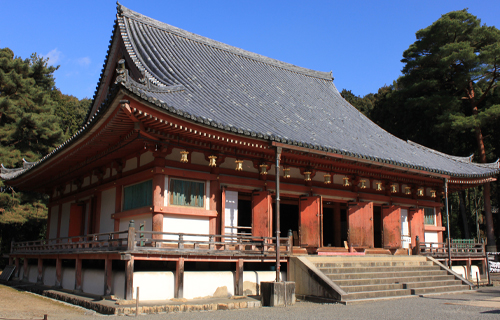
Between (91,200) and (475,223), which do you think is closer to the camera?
(91,200)

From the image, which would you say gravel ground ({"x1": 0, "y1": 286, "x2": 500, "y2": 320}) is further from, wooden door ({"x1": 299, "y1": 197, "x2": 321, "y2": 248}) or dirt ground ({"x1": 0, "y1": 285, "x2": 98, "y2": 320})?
wooden door ({"x1": 299, "y1": 197, "x2": 321, "y2": 248})

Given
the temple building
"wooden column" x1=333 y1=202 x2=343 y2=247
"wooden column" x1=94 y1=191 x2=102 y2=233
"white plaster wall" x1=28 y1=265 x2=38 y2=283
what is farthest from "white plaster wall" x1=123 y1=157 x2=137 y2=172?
"wooden column" x1=333 y1=202 x2=343 y2=247

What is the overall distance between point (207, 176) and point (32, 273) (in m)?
11.4

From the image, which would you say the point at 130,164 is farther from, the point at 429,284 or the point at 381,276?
the point at 429,284

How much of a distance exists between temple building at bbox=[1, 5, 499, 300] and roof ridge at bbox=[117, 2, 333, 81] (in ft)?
0.30

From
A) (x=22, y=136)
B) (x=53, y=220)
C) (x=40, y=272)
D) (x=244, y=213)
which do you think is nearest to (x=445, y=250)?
(x=244, y=213)

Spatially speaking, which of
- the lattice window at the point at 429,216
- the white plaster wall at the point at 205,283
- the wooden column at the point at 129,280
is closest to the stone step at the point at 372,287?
the white plaster wall at the point at 205,283

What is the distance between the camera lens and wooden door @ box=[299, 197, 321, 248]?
14812mm

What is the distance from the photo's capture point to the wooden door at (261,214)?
13.6 metres

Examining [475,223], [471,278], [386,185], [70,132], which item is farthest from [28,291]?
[475,223]

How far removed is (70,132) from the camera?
128 ft

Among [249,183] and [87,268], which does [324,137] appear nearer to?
[249,183]

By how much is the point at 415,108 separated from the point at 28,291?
31007 mm

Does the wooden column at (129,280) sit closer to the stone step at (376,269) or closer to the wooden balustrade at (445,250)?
the stone step at (376,269)
